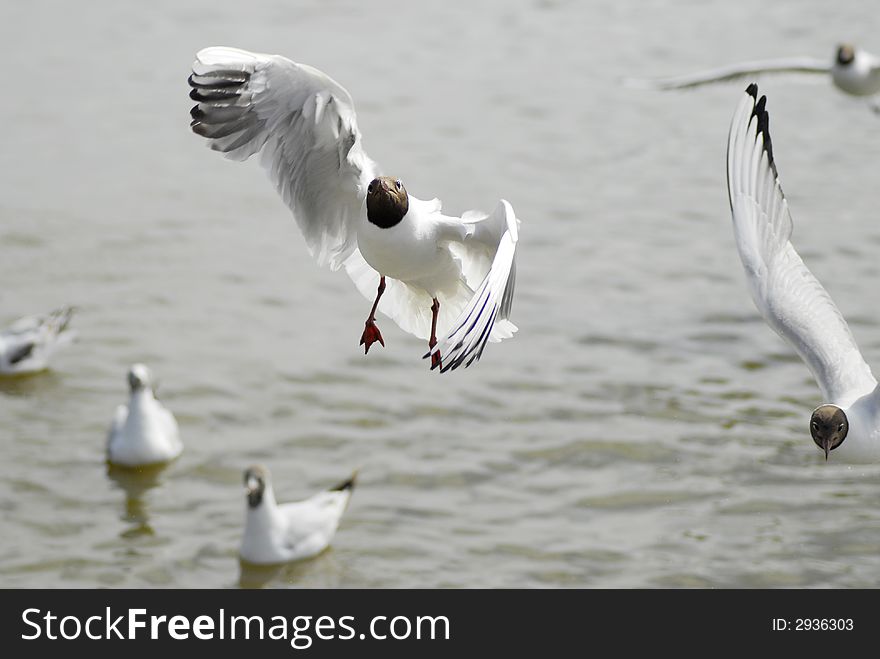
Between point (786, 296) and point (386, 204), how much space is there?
227 cm

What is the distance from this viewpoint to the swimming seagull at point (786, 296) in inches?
237

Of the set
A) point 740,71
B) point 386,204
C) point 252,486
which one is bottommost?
point 386,204

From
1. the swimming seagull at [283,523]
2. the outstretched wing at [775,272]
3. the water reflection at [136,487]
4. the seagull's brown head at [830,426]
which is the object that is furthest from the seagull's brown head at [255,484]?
the seagull's brown head at [830,426]

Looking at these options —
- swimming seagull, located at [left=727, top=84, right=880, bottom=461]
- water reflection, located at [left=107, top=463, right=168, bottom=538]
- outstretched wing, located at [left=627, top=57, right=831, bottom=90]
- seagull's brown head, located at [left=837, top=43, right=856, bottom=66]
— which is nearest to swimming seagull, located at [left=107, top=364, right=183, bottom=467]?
water reflection, located at [left=107, top=463, right=168, bottom=538]

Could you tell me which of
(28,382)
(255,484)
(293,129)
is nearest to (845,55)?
(255,484)

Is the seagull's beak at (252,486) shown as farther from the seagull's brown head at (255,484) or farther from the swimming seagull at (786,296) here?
the swimming seagull at (786,296)

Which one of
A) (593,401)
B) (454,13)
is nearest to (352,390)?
(593,401)

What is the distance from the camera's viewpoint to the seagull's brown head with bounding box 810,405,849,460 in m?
5.88

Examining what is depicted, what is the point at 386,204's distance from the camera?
471 centimetres

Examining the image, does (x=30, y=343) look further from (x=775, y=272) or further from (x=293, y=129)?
(x=775, y=272)

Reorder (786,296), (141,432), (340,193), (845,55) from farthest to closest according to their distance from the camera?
(845,55) → (141,432) → (786,296) → (340,193)

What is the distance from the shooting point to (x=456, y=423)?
1032 cm

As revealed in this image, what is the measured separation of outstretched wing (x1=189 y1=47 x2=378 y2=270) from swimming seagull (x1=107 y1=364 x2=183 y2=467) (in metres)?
4.71
